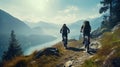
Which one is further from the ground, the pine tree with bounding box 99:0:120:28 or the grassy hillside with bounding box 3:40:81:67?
the pine tree with bounding box 99:0:120:28

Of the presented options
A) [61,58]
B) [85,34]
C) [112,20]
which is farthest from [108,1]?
[61,58]

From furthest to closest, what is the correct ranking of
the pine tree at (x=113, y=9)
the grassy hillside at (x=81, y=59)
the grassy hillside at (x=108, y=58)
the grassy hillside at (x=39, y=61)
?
1. the pine tree at (x=113, y=9)
2. the grassy hillside at (x=39, y=61)
3. the grassy hillside at (x=81, y=59)
4. the grassy hillside at (x=108, y=58)

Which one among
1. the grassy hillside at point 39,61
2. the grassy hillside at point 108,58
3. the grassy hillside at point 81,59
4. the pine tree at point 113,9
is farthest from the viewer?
the pine tree at point 113,9

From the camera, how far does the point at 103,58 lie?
2008cm

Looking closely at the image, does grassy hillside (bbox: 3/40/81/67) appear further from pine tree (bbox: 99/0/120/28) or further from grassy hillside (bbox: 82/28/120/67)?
pine tree (bbox: 99/0/120/28)

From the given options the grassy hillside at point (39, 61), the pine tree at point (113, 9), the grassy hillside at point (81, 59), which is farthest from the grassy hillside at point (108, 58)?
the pine tree at point (113, 9)

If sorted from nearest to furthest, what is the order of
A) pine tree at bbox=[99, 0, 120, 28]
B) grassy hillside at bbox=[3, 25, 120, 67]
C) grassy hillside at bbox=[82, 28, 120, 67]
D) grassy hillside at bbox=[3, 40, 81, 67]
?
1. grassy hillside at bbox=[82, 28, 120, 67]
2. grassy hillside at bbox=[3, 25, 120, 67]
3. grassy hillside at bbox=[3, 40, 81, 67]
4. pine tree at bbox=[99, 0, 120, 28]

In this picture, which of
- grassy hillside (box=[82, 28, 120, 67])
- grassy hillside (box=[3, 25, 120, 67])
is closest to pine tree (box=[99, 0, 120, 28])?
grassy hillside (box=[3, 25, 120, 67])

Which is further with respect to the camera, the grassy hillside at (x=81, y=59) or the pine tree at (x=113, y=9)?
the pine tree at (x=113, y=9)

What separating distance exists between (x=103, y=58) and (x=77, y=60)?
462cm

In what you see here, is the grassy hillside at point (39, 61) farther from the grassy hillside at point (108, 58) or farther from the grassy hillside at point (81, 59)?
the grassy hillside at point (108, 58)

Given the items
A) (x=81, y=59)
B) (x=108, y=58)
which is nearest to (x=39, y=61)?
(x=81, y=59)

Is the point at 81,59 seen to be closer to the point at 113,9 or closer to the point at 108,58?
the point at 108,58

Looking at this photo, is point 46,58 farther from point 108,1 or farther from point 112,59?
point 108,1
